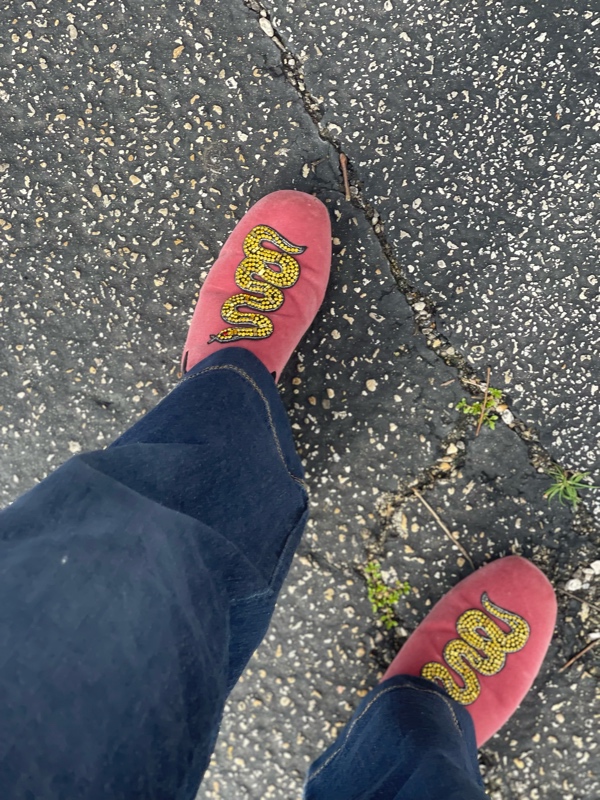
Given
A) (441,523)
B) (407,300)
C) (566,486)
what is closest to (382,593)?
(441,523)

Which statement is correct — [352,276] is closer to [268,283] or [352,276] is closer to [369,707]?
[268,283]

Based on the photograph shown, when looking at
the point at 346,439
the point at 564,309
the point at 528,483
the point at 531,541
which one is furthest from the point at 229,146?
the point at 531,541

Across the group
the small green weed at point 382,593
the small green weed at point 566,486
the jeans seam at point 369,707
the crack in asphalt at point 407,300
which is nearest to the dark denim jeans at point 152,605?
the jeans seam at point 369,707

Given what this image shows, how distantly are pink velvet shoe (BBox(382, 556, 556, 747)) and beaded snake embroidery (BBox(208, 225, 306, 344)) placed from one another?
82 cm

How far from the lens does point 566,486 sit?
4.64 ft

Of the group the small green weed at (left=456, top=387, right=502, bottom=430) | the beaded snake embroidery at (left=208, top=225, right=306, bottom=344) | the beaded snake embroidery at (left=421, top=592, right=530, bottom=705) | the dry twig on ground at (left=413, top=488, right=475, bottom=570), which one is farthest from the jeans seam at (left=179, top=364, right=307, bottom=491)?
the beaded snake embroidery at (left=421, top=592, right=530, bottom=705)

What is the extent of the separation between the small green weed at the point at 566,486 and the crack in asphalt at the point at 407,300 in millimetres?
26

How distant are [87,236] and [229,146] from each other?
Result: 43cm

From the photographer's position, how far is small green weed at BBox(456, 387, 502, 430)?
4.67ft

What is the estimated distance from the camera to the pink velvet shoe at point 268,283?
4.56 feet

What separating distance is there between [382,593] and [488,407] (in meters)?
0.54

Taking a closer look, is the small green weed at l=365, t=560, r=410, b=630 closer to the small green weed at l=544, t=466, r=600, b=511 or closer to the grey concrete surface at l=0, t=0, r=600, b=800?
the grey concrete surface at l=0, t=0, r=600, b=800

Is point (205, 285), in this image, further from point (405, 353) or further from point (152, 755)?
point (152, 755)

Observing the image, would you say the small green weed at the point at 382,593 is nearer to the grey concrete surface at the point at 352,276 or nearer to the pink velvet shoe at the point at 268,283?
the grey concrete surface at the point at 352,276
